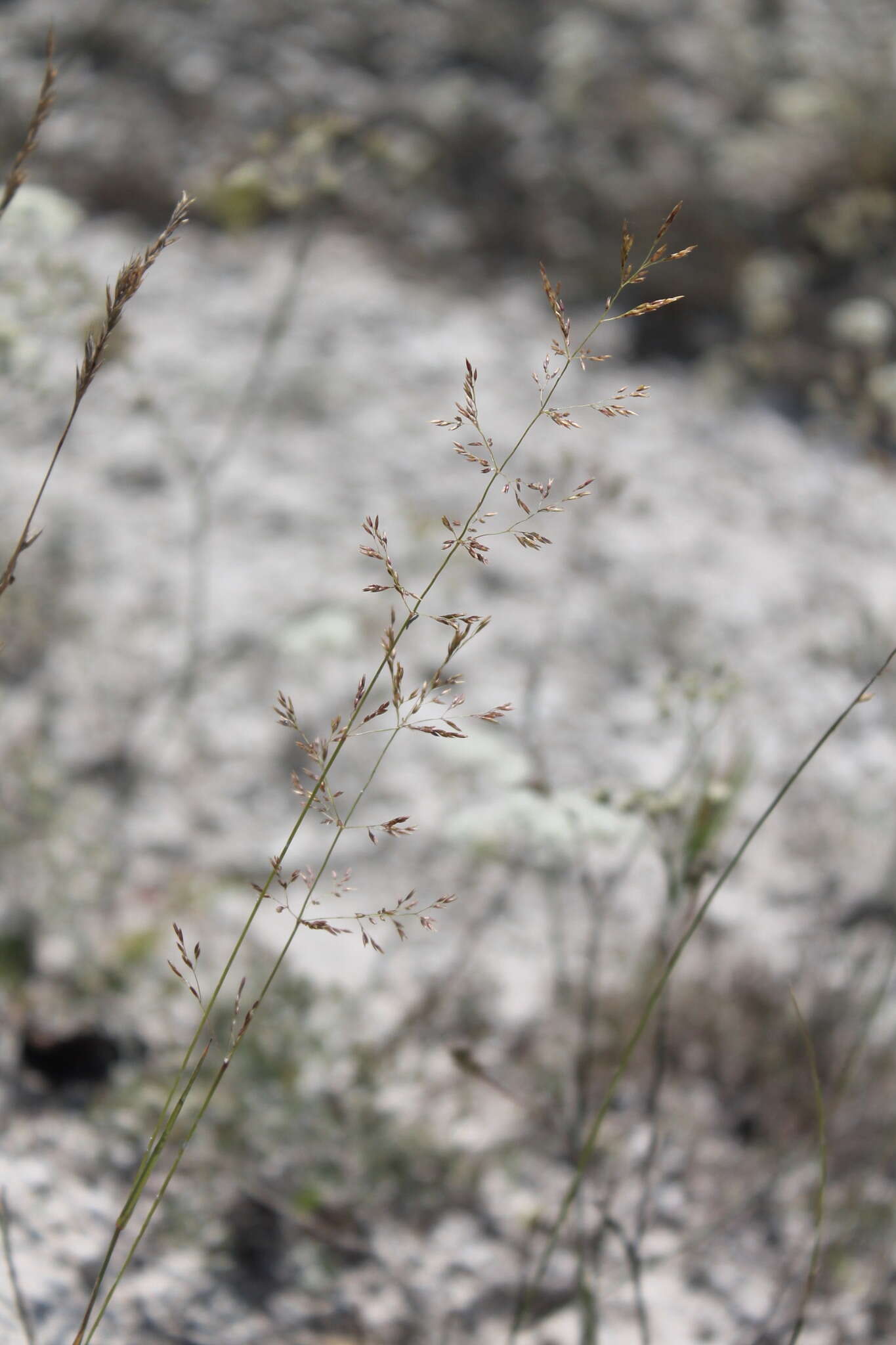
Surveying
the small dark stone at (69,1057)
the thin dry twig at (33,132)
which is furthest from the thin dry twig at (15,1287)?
the thin dry twig at (33,132)

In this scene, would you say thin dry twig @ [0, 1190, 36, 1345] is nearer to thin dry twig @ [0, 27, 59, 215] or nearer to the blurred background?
the blurred background

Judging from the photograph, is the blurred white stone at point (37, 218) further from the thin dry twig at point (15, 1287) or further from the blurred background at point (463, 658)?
the thin dry twig at point (15, 1287)

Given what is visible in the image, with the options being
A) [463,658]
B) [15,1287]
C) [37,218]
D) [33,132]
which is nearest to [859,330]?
[463,658]

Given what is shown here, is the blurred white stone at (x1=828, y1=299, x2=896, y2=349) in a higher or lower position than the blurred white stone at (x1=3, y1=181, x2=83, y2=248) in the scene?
higher

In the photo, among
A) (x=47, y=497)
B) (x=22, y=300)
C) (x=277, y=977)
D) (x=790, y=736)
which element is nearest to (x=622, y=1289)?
(x=277, y=977)

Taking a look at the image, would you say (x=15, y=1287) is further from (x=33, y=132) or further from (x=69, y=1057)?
(x=33, y=132)

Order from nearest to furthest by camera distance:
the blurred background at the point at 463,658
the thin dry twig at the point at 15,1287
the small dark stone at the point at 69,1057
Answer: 1. the thin dry twig at the point at 15,1287
2. the blurred background at the point at 463,658
3. the small dark stone at the point at 69,1057

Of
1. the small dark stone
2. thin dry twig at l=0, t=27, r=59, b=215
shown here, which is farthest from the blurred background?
thin dry twig at l=0, t=27, r=59, b=215

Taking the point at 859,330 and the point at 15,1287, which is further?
the point at 859,330

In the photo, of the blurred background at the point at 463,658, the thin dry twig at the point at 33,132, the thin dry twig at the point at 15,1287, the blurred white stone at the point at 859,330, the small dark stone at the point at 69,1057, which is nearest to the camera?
the thin dry twig at the point at 33,132
